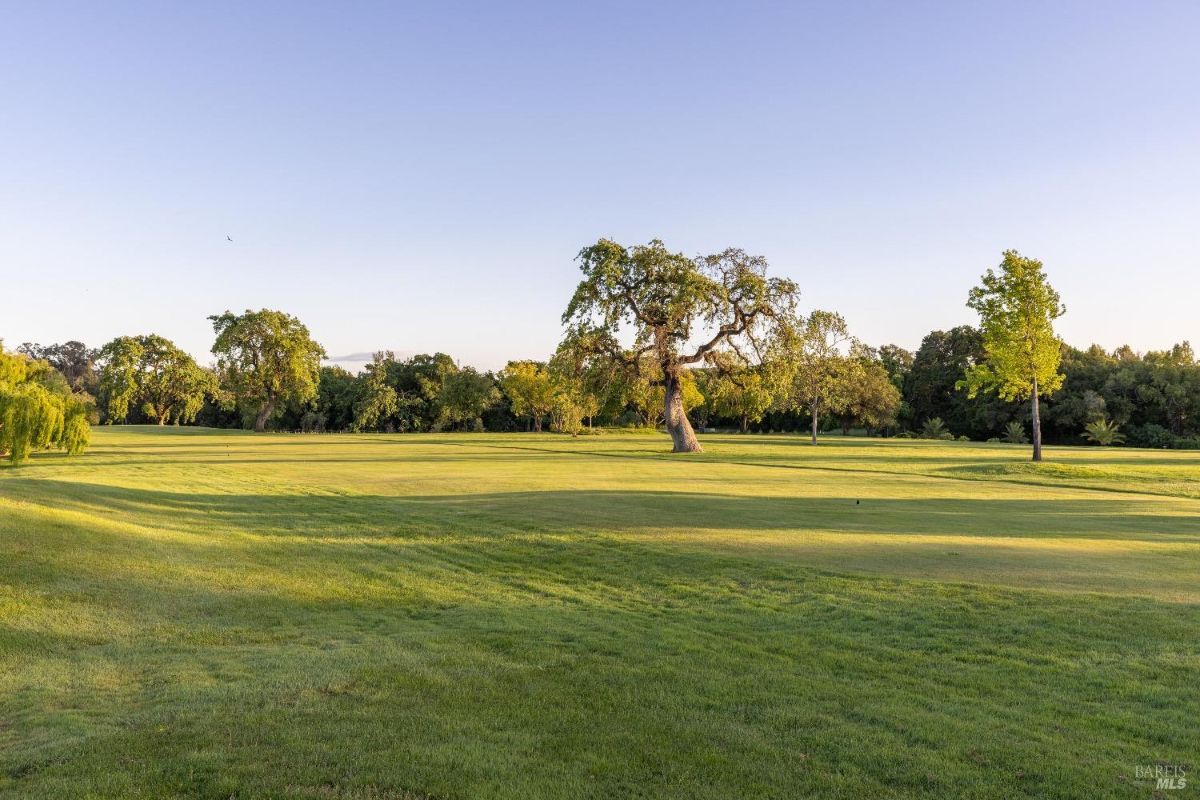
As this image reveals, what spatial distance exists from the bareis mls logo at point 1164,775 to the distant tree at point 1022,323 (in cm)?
3752

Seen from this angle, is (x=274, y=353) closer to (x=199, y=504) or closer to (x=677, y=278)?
(x=677, y=278)

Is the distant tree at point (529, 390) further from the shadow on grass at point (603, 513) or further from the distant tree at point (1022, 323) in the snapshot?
the shadow on grass at point (603, 513)

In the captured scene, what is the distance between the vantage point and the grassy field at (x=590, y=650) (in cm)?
495

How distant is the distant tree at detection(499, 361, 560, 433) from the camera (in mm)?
82812

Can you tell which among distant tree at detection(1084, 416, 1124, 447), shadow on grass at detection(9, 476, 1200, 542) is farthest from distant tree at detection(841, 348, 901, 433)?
shadow on grass at detection(9, 476, 1200, 542)

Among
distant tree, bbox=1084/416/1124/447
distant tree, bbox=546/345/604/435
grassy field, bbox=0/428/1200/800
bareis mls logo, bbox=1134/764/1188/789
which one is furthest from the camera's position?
distant tree, bbox=1084/416/1124/447

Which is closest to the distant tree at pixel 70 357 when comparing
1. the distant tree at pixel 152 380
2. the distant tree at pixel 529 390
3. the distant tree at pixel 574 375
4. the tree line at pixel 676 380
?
the tree line at pixel 676 380

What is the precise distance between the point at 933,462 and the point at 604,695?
116ft

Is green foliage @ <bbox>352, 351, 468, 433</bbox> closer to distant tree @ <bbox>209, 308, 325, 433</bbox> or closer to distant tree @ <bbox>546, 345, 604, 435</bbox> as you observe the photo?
distant tree @ <bbox>209, 308, 325, 433</bbox>

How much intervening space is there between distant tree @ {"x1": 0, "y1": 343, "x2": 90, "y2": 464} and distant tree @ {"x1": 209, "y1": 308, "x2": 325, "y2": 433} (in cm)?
4075

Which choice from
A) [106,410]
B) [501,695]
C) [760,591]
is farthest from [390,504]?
[106,410]

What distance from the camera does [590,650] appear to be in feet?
26.0

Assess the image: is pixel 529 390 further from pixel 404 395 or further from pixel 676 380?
pixel 676 380

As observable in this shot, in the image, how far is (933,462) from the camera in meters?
37.5
